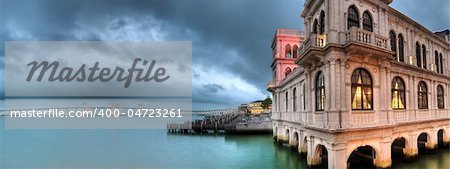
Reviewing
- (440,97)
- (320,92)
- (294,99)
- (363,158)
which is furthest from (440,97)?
(320,92)

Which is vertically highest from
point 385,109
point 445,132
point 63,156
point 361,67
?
point 361,67

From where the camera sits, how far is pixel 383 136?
1233cm

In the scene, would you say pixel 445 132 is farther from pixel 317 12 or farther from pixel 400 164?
pixel 317 12

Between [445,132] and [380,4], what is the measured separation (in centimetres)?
1171

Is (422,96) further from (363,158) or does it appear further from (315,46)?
(315,46)

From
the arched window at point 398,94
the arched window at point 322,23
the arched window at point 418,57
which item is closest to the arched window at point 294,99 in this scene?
the arched window at point 398,94

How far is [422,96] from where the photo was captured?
653 inches

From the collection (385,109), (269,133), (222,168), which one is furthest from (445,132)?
(269,133)

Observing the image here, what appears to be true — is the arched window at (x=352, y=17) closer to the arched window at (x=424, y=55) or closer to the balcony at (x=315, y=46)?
the balcony at (x=315, y=46)

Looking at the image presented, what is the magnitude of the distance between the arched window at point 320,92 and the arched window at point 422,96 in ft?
25.6

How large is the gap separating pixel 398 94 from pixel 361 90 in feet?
13.6

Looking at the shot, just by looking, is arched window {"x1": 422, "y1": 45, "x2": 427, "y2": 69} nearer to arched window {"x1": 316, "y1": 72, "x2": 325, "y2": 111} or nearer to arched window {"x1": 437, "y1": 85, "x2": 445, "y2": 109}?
arched window {"x1": 437, "y1": 85, "x2": 445, "y2": 109}

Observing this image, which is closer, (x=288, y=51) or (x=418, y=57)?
(x=418, y=57)

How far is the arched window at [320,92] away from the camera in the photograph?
12.1 meters
